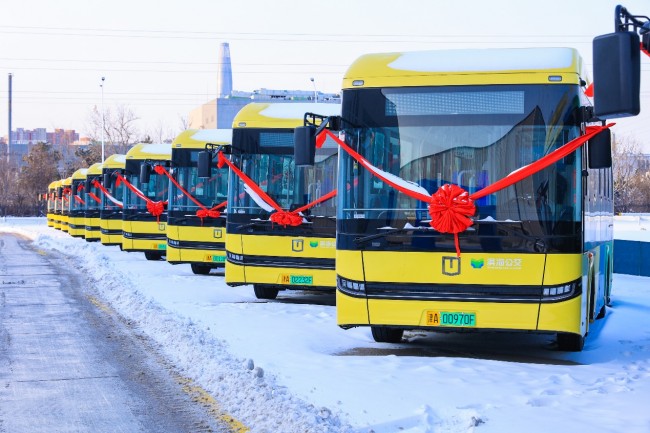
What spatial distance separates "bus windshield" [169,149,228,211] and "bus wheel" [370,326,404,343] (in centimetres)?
1117

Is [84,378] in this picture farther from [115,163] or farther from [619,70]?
[115,163]

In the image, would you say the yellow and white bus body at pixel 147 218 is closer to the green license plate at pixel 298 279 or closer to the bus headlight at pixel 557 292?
the green license plate at pixel 298 279

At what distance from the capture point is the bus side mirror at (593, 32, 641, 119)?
702 cm

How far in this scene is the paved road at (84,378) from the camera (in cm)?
852

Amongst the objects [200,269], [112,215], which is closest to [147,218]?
[200,269]

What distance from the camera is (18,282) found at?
2366 centimetres

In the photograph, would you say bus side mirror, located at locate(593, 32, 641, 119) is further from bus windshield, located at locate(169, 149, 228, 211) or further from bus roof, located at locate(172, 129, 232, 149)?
bus roof, located at locate(172, 129, 232, 149)

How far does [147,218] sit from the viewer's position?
30656mm

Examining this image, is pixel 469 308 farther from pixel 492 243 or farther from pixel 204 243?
pixel 204 243

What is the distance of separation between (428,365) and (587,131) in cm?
287

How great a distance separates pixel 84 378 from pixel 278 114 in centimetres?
876

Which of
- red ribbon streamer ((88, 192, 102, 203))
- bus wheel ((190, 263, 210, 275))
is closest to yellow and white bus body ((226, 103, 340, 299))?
bus wheel ((190, 263, 210, 275))

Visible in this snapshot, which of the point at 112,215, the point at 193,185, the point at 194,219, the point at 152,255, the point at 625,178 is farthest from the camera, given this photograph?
the point at 625,178

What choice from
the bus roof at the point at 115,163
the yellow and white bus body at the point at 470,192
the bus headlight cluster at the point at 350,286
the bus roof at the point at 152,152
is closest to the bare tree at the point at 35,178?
the bus roof at the point at 115,163
